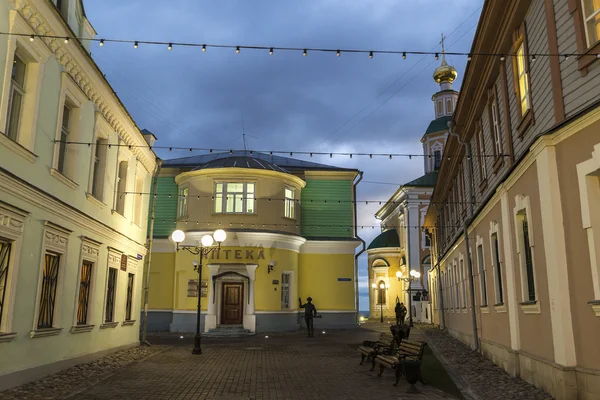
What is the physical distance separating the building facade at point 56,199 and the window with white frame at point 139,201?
5.67 ft

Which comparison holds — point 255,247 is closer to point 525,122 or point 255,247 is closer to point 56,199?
point 56,199

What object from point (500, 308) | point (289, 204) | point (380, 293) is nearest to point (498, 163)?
point (500, 308)

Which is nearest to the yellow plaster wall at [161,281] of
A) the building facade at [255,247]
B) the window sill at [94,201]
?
the building facade at [255,247]

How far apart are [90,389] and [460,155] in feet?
48.1

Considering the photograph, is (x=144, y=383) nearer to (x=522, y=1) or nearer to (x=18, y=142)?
(x=18, y=142)

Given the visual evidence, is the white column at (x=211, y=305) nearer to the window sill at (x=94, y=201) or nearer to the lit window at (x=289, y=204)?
the lit window at (x=289, y=204)

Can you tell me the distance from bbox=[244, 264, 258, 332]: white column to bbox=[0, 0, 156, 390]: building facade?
29.6 feet

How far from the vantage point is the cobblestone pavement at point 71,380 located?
8.80m

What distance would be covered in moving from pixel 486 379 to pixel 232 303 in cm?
1704

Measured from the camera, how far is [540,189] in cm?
835

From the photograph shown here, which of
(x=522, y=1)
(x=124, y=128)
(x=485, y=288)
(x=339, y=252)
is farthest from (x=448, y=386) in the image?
(x=339, y=252)

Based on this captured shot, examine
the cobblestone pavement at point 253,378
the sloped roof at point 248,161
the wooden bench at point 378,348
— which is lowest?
the cobblestone pavement at point 253,378

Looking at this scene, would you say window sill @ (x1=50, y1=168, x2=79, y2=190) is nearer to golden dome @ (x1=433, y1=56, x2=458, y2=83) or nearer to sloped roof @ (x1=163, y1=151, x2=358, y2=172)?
sloped roof @ (x1=163, y1=151, x2=358, y2=172)

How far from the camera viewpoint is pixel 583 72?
7.56m
